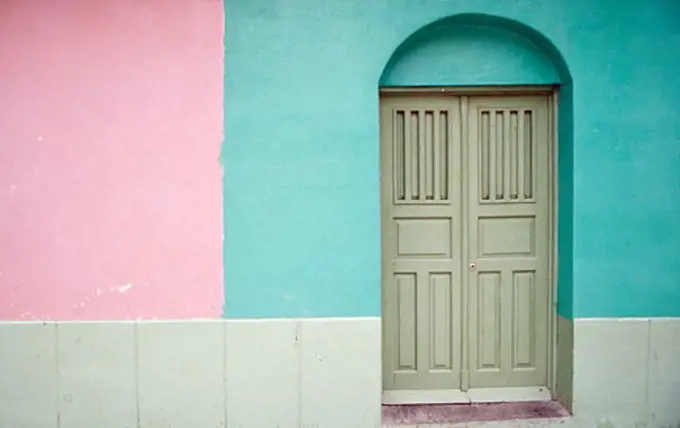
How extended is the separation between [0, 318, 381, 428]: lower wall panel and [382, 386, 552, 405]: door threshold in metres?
0.35

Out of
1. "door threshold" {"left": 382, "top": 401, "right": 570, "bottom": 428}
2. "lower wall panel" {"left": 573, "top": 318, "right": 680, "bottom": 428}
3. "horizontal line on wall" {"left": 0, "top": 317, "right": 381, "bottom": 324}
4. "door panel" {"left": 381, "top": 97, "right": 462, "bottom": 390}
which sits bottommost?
"door threshold" {"left": 382, "top": 401, "right": 570, "bottom": 428}

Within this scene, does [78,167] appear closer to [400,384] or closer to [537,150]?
[400,384]

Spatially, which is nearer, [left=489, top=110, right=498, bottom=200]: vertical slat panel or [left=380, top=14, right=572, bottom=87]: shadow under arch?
[left=380, top=14, right=572, bottom=87]: shadow under arch

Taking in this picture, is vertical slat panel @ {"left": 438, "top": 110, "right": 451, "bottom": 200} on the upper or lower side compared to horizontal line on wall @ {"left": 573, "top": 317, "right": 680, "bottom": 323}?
upper

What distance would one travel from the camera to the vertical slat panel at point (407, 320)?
3.71 metres

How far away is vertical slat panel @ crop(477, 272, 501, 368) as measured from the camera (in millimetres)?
3721

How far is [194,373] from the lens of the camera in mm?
3383

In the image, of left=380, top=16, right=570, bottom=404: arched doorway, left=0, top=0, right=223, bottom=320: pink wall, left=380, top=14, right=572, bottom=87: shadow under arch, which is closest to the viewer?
left=0, top=0, right=223, bottom=320: pink wall

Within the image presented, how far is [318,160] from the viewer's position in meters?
3.38

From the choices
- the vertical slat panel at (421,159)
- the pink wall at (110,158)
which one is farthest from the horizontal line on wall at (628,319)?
the pink wall at (110,158)

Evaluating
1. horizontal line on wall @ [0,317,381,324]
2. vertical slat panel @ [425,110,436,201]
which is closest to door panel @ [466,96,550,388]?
vertical slat panel @ [425,110,436,201]

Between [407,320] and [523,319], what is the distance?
807mm

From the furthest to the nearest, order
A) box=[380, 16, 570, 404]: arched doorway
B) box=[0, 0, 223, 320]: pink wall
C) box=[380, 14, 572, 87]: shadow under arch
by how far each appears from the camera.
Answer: box=[380, 16, 570, 404]: arched doorway → box=[380, 14, 572, 87]: shadow under arch → box=[0, 0, 223, 320]: pink wall

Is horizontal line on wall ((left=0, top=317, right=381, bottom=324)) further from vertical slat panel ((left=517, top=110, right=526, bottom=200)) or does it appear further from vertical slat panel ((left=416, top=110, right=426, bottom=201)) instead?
vertical slat panel ((left=517, top=110, right=526, bottom=200))
